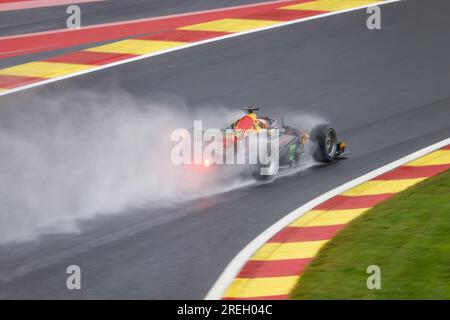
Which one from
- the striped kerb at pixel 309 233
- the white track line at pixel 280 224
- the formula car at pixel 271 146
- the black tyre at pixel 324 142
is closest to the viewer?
the striped kerb at pixel 309 233

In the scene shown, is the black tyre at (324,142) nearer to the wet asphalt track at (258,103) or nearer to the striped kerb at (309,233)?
the wet asphalt track at (258,103)

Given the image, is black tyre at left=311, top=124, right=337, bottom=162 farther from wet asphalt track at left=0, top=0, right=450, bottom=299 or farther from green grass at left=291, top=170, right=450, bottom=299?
green grass at left=291, top=170, right=450, bottom=299

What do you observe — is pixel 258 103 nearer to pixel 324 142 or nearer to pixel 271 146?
pixel 324 142

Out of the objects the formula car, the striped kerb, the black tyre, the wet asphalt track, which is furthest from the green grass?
the black tyre

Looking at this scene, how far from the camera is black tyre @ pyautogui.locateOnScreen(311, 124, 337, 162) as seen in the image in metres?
14.3

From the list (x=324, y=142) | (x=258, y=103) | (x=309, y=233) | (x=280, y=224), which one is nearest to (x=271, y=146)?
(x=324, y=142)

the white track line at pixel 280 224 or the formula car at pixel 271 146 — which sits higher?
the formula car at pixel 271 146

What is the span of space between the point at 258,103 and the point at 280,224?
6209 millimetres

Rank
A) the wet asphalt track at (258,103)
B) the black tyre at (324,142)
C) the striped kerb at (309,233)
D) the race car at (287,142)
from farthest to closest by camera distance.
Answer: the black tyre at (324,142) → the race car at (287,142) → the wet asphalt track at (258,103) → the striped kerb at (309,233)

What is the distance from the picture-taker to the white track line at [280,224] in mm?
9672

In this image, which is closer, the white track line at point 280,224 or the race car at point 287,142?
the white track line at point 280,224

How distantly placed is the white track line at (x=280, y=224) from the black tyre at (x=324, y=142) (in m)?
0.85

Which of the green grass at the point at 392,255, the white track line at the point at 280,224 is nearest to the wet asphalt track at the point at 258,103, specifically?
the white track line at the point at 280,224
